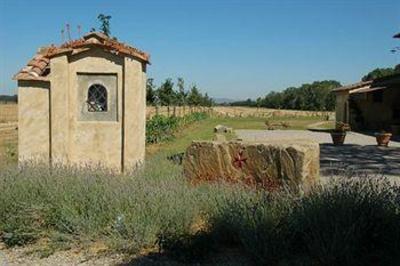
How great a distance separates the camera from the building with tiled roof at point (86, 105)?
9.67 metres

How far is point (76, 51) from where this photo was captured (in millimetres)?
9797

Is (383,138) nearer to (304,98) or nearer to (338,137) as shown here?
(338,137)

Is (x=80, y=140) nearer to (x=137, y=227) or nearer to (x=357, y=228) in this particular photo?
(x=137, y=227)

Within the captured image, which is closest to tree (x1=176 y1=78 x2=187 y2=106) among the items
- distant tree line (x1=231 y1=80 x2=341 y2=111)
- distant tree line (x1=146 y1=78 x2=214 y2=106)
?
distant tree line (x1=146 y1=78 x2=214 y2=106)

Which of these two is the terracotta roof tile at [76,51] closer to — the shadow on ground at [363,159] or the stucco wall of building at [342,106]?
the shadow on ground at [363,159]

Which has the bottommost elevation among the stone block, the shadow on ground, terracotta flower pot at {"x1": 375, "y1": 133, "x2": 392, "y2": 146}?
the shadow on ground

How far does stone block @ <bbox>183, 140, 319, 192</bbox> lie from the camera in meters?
6.89

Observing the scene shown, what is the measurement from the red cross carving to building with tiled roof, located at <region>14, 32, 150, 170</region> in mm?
2835

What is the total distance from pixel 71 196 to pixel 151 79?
1131 inches

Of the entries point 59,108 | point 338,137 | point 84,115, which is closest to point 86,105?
point 84,115

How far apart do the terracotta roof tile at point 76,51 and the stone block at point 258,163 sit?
9.23 ft

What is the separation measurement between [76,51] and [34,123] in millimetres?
1555

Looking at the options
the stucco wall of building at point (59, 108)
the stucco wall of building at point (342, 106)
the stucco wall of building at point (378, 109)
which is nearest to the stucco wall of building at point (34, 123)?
the stucco wall of building at point (59, 108)

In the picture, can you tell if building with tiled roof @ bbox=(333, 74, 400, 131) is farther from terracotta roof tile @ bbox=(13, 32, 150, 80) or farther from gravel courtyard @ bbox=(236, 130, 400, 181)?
terracotta roof tile @ bbox=(13, 32, 150, 80)
